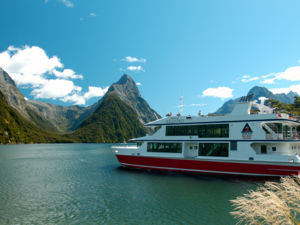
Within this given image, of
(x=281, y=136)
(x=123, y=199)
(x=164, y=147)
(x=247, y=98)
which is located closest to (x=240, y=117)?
(x=247, y=98)

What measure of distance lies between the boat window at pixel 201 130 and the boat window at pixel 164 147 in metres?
1.49

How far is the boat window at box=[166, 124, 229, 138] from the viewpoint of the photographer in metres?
27.5

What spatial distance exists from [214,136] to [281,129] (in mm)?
7466

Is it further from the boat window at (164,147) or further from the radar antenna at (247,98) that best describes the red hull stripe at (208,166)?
the radar antenna at (247,98)

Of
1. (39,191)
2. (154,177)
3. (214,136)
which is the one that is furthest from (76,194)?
(214,136)

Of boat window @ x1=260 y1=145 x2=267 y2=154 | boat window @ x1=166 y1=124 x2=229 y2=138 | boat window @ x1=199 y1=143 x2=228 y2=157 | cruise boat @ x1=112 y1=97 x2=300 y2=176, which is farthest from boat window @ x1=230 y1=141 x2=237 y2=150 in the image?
boat window @ x1=260 y1=145 x2=267 y2=154

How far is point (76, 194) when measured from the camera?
21.2 m

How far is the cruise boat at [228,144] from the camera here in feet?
81.7

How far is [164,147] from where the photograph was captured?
30406 mm

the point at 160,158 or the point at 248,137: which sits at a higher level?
the point at 248,137

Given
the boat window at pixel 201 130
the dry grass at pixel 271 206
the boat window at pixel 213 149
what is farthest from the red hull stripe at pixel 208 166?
the dry grass at pixel 271 206

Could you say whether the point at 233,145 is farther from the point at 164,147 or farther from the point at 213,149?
the point at 164,147

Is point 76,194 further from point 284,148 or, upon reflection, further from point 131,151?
point 284,148

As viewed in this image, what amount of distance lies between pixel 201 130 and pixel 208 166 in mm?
4551
